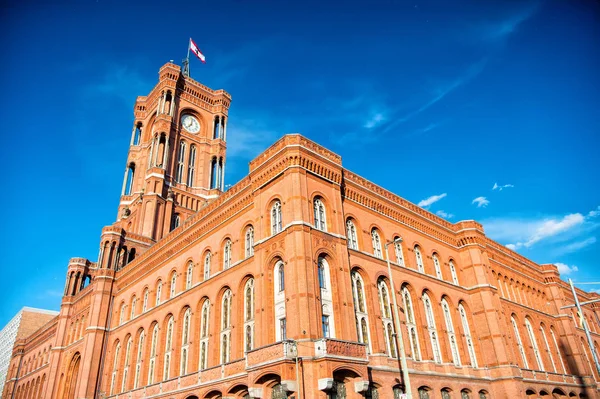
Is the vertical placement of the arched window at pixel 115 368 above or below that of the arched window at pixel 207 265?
below

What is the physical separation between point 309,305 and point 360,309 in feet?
21.4

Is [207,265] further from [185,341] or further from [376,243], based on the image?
[376,243]

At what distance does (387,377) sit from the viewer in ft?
86.6

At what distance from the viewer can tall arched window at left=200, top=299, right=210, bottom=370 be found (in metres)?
31.0

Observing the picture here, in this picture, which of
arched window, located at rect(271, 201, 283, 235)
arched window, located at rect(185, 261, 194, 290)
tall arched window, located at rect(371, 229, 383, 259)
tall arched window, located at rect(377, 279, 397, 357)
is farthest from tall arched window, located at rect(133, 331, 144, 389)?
tall arched window, located at rect(371, 229, 383, 259)

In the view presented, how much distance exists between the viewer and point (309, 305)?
76.6ft

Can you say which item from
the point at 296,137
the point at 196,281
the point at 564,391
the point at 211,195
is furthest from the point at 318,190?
the point at 211,195

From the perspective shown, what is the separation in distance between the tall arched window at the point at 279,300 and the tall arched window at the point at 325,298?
2.22 metres

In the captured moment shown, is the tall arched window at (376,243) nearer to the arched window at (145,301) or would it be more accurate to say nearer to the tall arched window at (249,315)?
the tall arched window at (249,315)

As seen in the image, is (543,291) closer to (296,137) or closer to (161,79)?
(296,137)

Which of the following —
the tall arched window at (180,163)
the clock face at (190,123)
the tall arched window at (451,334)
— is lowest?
the tall arched window at (451,334)

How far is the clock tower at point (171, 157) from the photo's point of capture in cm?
5597

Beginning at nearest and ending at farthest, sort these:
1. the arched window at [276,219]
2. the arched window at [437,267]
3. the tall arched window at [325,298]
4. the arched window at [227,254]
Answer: the tall arched window at [325,298] → the arched window at [276,219] → the arched window at [227,254] → the arched window at [437,267]

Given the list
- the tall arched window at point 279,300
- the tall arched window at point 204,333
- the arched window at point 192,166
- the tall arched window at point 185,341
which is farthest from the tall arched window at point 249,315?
the arched window at point 192,166
